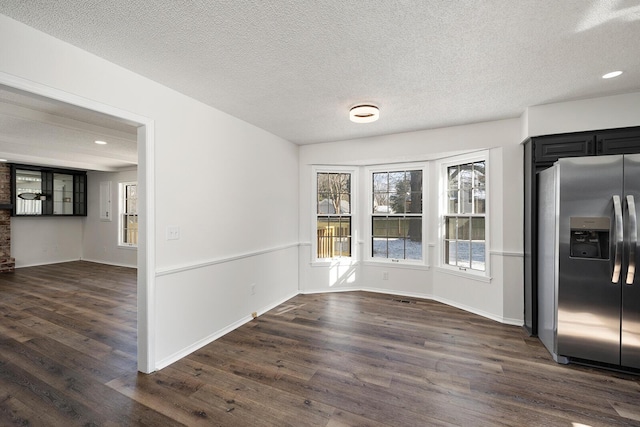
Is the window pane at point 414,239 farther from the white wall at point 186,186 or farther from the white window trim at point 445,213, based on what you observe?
the white wall at point 186,186

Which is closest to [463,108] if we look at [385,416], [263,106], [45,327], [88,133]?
[263,106]

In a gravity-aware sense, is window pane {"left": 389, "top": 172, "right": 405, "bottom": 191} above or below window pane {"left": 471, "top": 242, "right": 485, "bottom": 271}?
above

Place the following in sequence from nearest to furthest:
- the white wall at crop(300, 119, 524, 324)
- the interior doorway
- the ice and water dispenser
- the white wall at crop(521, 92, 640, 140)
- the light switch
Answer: the interior doorway → the ice and water dispenser → the light switch → the white wall at crop(521, 92, 640, 140) → the white wall at crop(300, 119, 524, 324)

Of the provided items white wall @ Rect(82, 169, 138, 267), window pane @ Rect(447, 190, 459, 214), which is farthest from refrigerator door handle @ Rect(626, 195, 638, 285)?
white wall @ Rect(82, 169, 138, 267)

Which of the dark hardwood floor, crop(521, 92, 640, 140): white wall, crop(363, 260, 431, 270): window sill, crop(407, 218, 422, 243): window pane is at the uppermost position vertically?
crop(521, 92, 640, 140): white wall

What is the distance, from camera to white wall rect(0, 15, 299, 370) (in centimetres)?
188

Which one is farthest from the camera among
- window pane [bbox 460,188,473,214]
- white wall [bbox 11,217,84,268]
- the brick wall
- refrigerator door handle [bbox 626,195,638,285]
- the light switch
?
white wall [bbox 11,217,84,268]

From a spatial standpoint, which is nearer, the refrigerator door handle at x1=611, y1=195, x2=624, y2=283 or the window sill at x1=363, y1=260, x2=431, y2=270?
the refrigerator door handle at x1=611, y1=195, x2=624, y2=283

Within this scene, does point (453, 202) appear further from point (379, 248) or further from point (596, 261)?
point (596, 261)

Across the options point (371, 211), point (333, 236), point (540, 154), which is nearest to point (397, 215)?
point (371, 211)

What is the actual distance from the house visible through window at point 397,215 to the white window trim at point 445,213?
0.32 metres

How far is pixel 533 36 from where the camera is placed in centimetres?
183

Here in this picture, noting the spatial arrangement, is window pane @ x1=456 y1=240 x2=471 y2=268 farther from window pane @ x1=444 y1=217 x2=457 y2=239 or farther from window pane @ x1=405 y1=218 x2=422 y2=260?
window pane @ x1=405 y1=218 x2=422 y2=260

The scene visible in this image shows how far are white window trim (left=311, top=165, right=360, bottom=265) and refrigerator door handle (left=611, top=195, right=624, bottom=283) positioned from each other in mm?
3114
